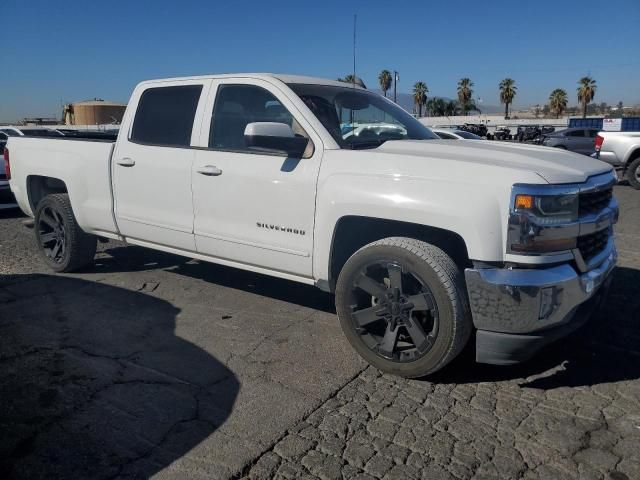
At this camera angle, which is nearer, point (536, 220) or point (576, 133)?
point (536, 220)

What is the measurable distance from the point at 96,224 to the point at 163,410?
2.81 metres

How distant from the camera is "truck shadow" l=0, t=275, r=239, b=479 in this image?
2.65 m

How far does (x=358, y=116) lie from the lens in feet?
14.7

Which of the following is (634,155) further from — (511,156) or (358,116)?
Answer: (511,156)

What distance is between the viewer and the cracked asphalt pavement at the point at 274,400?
263cm

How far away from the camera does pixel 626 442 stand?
9.20 ft

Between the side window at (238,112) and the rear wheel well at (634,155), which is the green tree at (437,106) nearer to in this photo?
the rear wheel well at (634,155)

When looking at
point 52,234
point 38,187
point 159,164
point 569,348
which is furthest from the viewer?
point 38,187

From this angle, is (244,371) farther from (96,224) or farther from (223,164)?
(96,224)

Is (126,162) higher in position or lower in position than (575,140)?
higher

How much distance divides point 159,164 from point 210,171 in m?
0.63

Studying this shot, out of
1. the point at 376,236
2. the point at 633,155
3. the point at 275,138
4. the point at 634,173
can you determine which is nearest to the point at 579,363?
the point at 376,236

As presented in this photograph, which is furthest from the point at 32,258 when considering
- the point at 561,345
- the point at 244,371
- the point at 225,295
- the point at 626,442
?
the point at 626,442

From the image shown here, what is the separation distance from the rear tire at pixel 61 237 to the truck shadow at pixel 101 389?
2.76ft
